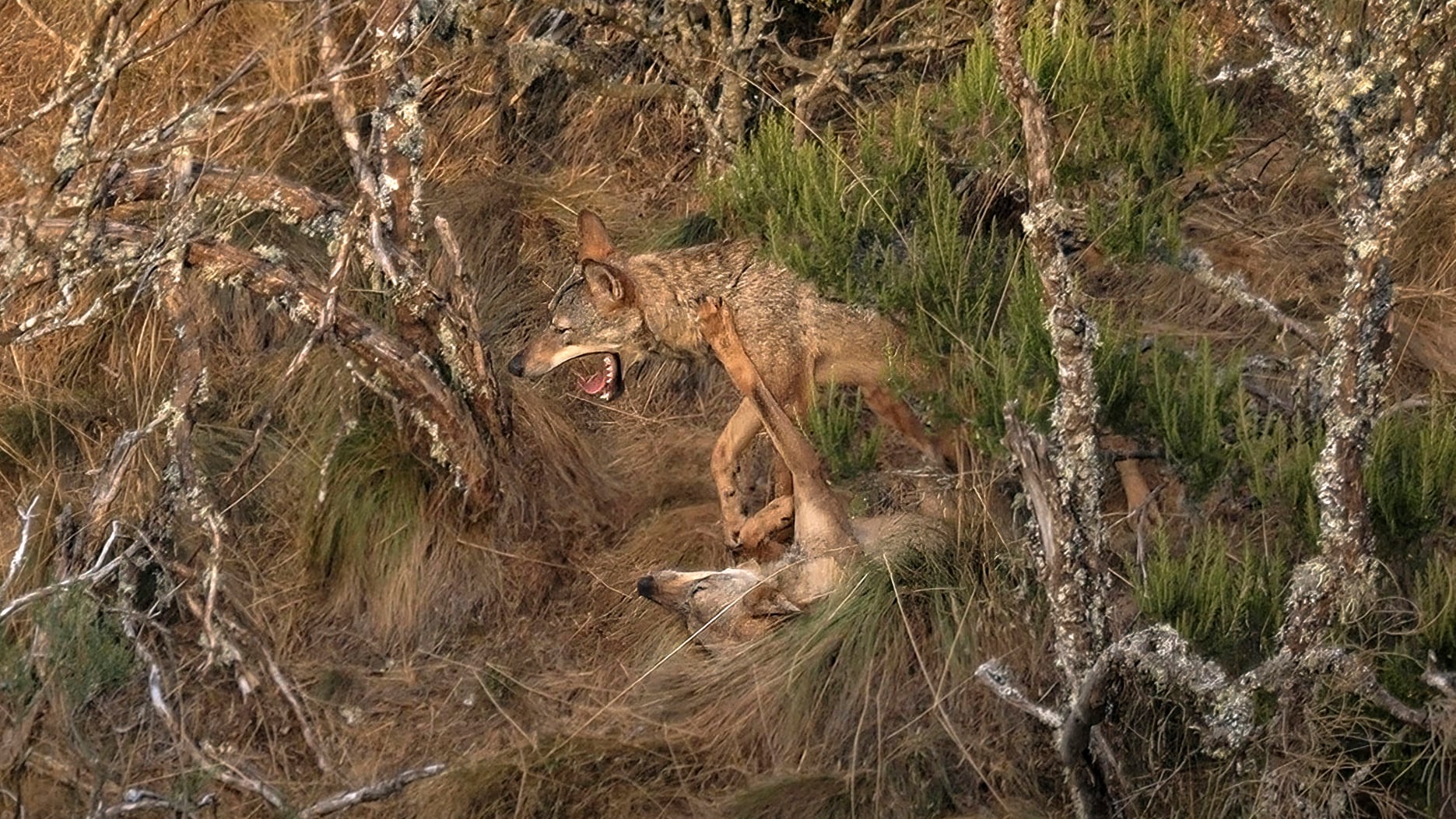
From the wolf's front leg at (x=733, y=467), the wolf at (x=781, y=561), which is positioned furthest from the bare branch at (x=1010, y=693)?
the wolf's front leg at (x=733, y=467)

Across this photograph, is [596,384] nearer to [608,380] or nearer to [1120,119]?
[608,380]

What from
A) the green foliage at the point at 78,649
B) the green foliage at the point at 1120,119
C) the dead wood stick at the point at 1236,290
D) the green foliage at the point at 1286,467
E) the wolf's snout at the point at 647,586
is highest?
the green foliage at the point at 1120,119

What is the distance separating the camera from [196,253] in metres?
4.88

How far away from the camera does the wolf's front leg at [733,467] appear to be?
5.30 metres

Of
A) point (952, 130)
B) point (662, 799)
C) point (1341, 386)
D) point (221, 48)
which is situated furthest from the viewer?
point (221, 48)

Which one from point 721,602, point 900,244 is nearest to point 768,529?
point 721,602

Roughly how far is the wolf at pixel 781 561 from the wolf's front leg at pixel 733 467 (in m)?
0.28

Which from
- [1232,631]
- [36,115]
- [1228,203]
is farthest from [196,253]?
[1228,203]

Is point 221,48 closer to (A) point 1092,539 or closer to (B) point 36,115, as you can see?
(B) point 36,115

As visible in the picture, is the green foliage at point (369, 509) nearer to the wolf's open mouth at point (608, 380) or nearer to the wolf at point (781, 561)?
the wolf's open mouth at point (608, 380)

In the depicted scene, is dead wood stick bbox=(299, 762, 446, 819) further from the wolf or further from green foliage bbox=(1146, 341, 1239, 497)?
green foliage bbox=(1146, 341, 1239, 497)

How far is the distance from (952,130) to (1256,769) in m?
1.98

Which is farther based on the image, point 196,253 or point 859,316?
point 859,316

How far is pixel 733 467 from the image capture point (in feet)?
17.5
